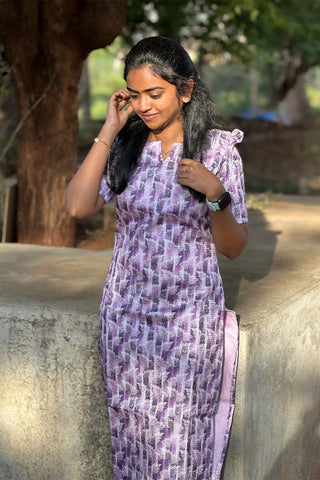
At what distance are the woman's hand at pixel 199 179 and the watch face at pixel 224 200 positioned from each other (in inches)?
0.6

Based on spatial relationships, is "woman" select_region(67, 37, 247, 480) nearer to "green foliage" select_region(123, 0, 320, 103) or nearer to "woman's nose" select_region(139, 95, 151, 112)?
"woman's nose" select_region(139, 95, 151, 112)

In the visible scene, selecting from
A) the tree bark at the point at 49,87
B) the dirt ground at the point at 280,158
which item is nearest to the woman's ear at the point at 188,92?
the tree bark at the point at 49,87

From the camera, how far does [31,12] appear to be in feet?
19.1

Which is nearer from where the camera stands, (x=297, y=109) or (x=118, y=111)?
(x=118, y=111)

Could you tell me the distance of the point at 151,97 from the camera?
8.46ft

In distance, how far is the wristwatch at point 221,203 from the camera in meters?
2.48

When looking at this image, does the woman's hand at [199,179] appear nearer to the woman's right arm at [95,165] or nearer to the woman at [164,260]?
the woman at [164,260]

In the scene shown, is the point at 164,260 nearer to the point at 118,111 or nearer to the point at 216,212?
the point at 216,212

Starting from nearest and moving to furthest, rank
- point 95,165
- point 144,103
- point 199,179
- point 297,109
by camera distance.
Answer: point 199,179 < point 144,103 < point 95,165 < point 297,109

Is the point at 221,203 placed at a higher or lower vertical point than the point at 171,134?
lower

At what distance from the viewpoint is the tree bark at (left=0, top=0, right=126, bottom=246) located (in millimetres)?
5777

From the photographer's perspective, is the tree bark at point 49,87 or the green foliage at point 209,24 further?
the green foliage at point 209,24

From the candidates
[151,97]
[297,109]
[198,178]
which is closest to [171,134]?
[151,97]

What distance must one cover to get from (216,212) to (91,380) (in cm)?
117
